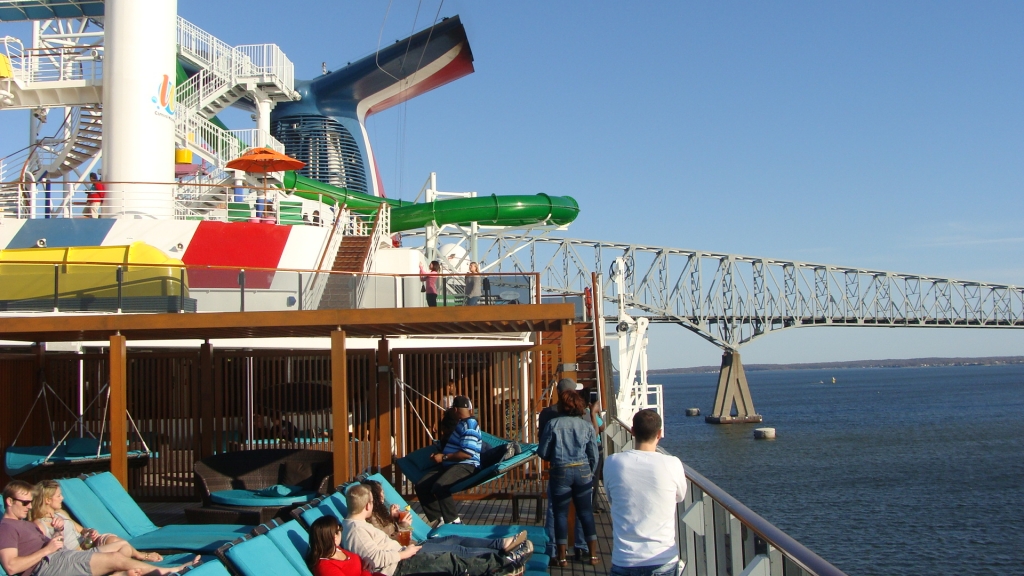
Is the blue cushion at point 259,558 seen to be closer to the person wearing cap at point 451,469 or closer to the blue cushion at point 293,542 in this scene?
the blue cushion at point 293,542

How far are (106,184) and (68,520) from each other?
44.3 ft

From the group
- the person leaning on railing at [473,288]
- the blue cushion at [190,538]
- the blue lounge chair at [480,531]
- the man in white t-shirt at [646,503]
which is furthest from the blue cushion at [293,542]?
the person leaning on railing at [473,288]

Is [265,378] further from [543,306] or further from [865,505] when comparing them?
[865,505]

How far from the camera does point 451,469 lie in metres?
7.97

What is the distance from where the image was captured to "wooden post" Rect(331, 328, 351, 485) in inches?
329

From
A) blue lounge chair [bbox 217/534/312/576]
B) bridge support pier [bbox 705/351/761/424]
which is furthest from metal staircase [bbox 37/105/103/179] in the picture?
bridge support pier [bbox 705/351/761/424]

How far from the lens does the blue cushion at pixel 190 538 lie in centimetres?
660

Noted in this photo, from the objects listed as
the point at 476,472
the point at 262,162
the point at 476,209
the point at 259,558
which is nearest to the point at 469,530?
the point at 476,472

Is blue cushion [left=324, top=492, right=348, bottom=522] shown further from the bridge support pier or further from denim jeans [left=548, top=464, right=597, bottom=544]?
the bridge support pier

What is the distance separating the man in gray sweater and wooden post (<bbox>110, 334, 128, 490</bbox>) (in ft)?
11.7

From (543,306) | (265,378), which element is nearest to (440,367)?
(265,378)

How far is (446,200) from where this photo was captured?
94.0 feet

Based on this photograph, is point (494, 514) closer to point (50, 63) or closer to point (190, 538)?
point (190, 538)

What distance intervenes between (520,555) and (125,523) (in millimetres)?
3278
